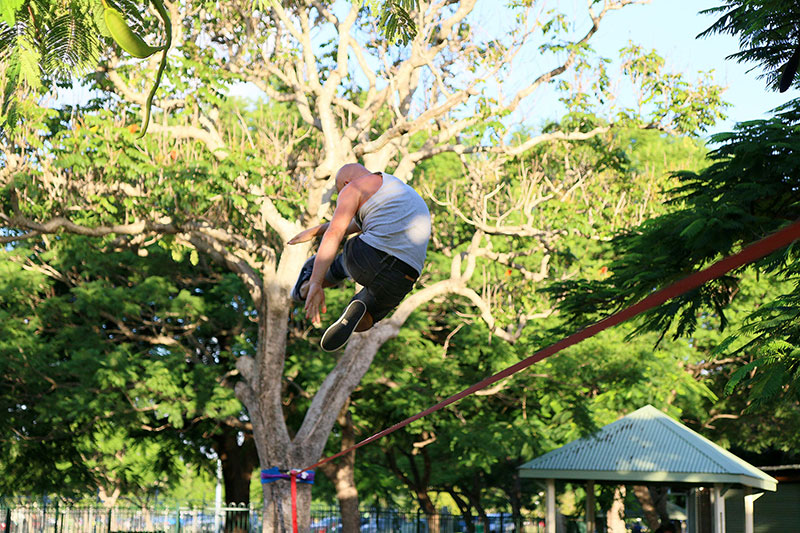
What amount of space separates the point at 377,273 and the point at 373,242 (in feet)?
0.49

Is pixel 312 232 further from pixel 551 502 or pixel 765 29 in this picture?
pixel 551 502

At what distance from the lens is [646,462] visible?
17.2 m

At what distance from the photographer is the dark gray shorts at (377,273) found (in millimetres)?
4176

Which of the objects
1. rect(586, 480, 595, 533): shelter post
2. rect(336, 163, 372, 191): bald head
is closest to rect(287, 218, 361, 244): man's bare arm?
rect(336, 163, 372, 191): bald head

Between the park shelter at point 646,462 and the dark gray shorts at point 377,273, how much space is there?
543 inches

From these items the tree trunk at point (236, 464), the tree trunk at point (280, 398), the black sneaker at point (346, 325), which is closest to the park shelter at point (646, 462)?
the tree trunk at point (280, 398)

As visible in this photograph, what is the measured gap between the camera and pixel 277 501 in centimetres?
1666

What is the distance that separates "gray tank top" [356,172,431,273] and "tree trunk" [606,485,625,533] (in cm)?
2306

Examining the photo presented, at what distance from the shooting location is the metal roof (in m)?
16.8

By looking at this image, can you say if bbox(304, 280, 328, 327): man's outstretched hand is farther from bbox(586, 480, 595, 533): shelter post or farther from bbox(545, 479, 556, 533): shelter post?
bbox(586, 480, 595, 533): shelter post

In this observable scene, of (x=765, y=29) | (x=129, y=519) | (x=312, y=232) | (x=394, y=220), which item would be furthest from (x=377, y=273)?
(x=129, y=519)

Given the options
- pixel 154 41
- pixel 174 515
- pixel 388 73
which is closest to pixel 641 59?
pixel 388 73

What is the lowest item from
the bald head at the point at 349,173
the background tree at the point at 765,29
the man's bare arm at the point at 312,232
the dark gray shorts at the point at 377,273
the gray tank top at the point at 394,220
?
the dark gray shorts at the point at 377,273

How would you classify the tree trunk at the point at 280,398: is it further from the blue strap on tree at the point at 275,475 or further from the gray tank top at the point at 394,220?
the gray tank top at the point at 394,220
